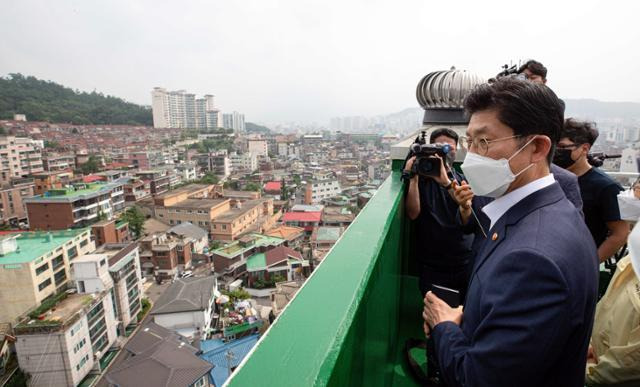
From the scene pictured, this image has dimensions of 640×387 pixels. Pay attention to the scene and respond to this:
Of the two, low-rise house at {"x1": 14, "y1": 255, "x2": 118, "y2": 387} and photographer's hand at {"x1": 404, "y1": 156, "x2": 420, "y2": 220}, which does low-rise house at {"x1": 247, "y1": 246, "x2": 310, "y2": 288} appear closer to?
low-rise house at {"x1": 14, "y1": 255, "x2": 118, "y2": 387}

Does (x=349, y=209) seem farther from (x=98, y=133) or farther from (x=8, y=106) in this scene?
(x=8, y=106)

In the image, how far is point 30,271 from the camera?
402 inches

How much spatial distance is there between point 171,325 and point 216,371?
3284mm

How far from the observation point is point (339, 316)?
0.64 m

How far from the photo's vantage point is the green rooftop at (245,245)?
47.4ft

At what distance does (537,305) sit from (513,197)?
0.27 m

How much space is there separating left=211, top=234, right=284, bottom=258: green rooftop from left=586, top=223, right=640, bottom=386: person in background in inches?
542

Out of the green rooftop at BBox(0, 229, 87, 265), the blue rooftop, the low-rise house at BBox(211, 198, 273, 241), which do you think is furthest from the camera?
the low-rise house at BBox(211, 198, 273, 241)

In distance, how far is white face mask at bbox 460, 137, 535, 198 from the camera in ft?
2.67

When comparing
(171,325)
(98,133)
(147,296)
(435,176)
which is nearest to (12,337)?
(171,325)

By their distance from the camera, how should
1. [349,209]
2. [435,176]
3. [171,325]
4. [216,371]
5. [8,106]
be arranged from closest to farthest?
1. [435,176]
2. [216,371]
3. [171,325]
4. [349,209]
5. [8,106]

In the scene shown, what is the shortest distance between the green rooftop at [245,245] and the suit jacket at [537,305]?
14.1 meters

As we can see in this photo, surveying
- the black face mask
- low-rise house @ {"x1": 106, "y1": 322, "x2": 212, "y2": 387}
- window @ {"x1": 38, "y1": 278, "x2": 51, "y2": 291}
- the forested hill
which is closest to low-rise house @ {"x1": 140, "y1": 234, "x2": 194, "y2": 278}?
window @ {"x1": 38, "y1": 278, "x2": 51, "y2": 291}

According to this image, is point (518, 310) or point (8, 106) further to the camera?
point (8, 106)
